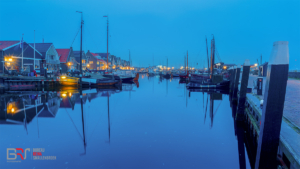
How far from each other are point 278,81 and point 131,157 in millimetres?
5789

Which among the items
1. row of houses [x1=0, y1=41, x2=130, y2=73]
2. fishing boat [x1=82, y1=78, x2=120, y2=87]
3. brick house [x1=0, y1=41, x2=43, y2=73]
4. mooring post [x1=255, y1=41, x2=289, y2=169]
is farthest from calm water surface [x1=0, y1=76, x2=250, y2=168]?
row of houses [x1=0, y1=41, x2=130, y2=73]

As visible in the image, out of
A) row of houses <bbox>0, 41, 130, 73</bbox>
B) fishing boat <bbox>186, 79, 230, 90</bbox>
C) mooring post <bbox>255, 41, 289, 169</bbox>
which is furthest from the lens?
row of houses <bbox>0, 41, 130, 73</bbox>

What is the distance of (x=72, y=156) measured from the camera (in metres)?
8.02

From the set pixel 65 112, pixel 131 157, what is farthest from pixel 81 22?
pixel 131 157

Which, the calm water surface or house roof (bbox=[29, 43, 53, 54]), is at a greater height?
house roof (bbox=[29, 43, 53, 54])

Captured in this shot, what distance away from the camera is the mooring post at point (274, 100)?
502 centimetres

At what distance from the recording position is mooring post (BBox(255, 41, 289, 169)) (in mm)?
5016

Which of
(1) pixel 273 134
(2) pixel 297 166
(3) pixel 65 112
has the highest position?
(1) pixel 273 134

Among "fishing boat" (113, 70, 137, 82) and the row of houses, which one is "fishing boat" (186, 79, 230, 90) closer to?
the row of houses

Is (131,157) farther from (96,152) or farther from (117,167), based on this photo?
(96,152)

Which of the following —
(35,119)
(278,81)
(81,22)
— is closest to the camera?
(278,81)

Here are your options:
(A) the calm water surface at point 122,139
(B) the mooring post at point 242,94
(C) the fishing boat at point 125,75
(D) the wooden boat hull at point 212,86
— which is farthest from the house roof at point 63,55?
(B) the mooring post at point 242,94

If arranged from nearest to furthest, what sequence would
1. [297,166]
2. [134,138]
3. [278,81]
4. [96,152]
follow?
[297,166] < [278,81] < [96,152] < [134,138]

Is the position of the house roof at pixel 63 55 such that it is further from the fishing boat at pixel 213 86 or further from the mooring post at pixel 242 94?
the mooring post at pixel 242 94
